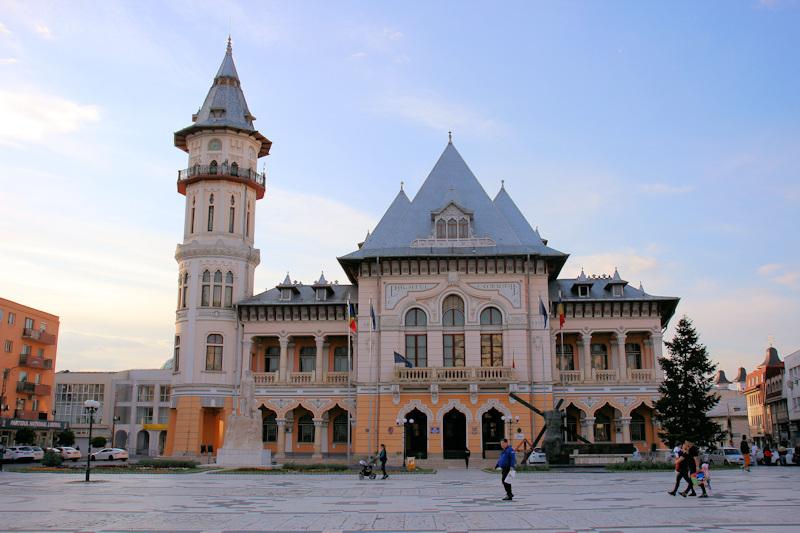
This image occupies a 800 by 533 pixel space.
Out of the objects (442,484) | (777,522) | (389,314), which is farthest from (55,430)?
(777,522)

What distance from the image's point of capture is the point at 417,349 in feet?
173

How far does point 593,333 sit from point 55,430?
5317 cm

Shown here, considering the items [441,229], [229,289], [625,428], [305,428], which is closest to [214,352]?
[229,289]

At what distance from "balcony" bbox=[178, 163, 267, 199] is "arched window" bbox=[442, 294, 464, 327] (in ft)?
62.0

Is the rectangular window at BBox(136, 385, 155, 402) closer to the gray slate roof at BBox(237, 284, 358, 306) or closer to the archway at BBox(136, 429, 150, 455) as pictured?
the archway at BBox(136, 429, 150, 455)

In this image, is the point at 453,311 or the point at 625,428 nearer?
the point at 625,428

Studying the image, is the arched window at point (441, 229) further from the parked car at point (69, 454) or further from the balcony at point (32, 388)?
the balcony at point (32, 388)

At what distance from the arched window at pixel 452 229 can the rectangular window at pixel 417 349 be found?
741 cm

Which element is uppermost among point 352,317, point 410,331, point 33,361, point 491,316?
point 491,316

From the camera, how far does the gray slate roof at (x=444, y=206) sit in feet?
174

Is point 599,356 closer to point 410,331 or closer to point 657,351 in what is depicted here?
point 657,351

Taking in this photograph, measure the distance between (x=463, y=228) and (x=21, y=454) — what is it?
34.0 meters

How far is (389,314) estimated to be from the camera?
5266 centimetres

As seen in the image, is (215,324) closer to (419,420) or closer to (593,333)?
(419,420)
